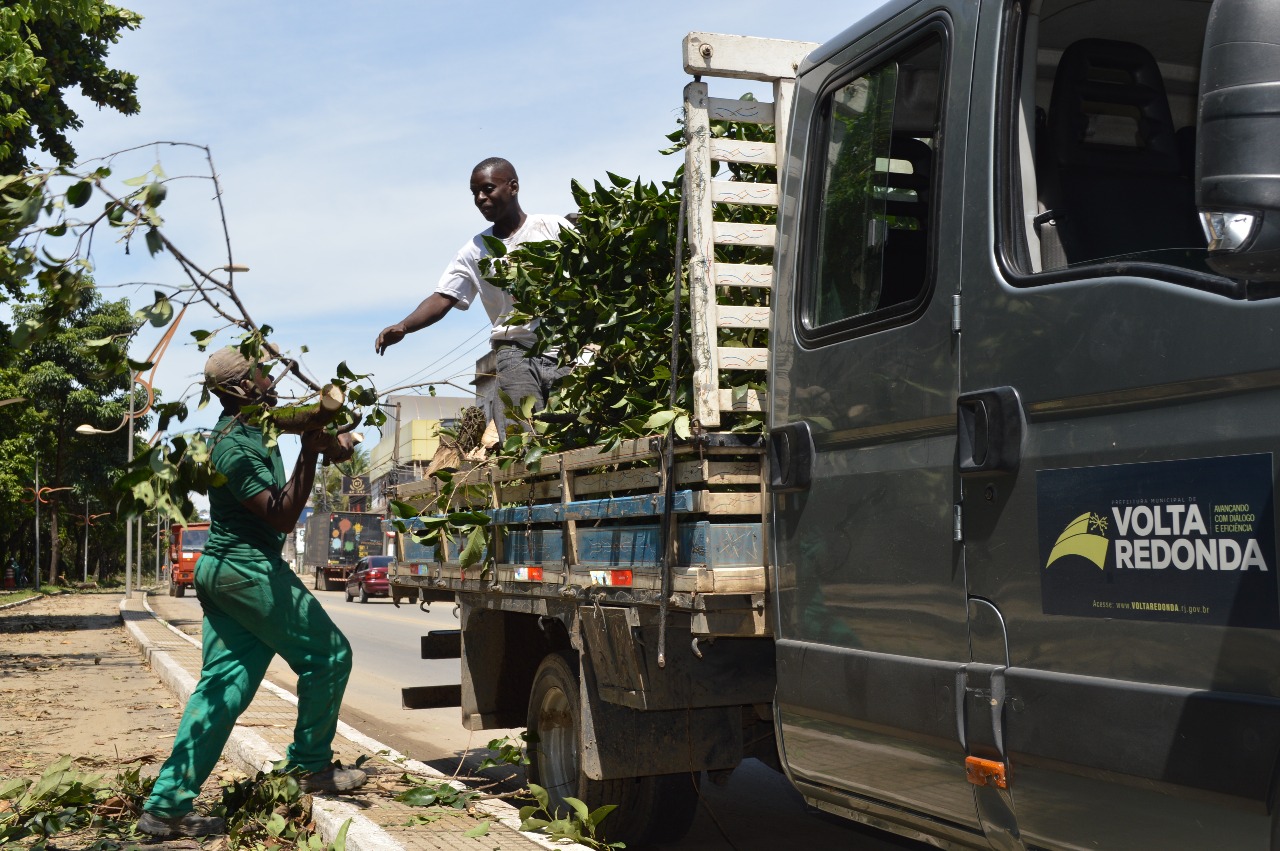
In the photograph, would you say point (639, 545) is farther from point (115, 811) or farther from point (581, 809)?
point (115, 811)

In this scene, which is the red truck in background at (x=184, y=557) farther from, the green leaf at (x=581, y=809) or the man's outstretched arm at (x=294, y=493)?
the green leaf at (x=581, y=809)

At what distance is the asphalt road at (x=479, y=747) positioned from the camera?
19.9 ft

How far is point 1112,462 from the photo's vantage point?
279 cm

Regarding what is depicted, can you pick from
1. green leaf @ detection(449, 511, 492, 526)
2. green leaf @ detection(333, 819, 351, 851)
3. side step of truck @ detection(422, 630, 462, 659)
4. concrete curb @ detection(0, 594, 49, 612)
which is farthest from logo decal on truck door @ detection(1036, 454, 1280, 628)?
concrete curb @ detection(0, 594, 49, 612)

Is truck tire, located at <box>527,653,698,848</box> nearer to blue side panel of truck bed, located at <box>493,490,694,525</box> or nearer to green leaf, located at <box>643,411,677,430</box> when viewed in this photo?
blue side panel of truck bed, located at <box>493,490,694,525</box>

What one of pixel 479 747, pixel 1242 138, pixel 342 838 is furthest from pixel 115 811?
pixel 1242 138

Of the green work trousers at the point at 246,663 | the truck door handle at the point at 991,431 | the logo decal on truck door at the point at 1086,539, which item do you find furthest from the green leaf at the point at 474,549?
the logo decal on truck door at the point at 1086,539

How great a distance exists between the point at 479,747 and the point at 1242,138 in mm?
7659

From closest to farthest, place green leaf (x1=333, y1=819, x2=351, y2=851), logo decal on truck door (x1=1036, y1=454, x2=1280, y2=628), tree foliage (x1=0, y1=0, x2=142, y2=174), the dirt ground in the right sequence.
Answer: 1. logo decal on truck door (x1=1036, y1=454, x2=1280, y2=628)
2. green leaf (x1=333, y1=819, x2=351, y2=851)
3. the dirt ground
4. tree foliage (x1=0, y1=0, x2=142, y2=174)

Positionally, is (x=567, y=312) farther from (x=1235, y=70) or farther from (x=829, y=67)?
(x=1235, y=70)

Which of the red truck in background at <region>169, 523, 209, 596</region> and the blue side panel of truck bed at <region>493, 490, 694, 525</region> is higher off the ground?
the blue side panel of truck bed at <region>493, 490, 694, 525</region>

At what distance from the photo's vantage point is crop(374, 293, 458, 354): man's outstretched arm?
6504 millimetres

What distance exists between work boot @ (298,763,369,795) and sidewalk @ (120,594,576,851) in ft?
0.17

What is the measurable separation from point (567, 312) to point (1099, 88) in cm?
267
